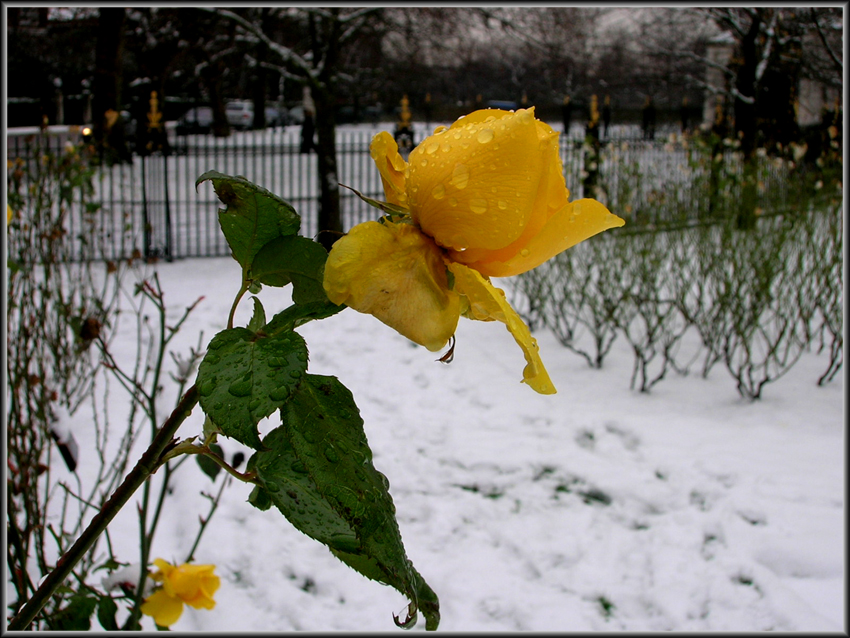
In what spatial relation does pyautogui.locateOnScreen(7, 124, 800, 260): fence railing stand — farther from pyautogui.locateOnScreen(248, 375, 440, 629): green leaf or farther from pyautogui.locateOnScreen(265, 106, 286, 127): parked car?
pyautogui.locateOnScreen(265, 106, 286, 127): parked car

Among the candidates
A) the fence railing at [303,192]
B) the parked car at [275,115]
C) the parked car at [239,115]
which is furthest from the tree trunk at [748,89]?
the parked car at [239,115]

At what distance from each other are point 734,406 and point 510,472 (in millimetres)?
1425

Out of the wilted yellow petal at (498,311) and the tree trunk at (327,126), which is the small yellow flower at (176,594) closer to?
the wilted yellow petal at (498,311)

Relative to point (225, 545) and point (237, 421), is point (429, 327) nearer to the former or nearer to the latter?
point (237, 421)

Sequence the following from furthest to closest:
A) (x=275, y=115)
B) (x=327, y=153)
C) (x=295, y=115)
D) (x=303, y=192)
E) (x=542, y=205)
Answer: (x=295, y=115) → (x=275, y=115) → (x=303, y=192) → (x=327, y=153) → (x=542, y=205)

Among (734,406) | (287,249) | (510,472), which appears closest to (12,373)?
(510,472)

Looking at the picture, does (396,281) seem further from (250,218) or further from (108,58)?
(108,58)

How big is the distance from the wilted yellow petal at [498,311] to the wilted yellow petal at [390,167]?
0.22 feet

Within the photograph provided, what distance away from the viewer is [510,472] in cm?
317

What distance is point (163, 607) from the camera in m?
1.30

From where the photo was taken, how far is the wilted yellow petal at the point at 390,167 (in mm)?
472

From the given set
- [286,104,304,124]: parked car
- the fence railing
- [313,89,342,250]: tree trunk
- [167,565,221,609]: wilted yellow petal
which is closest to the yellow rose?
[167,565,221,609]: wilted yellow petal

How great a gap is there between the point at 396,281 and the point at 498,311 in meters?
0.06

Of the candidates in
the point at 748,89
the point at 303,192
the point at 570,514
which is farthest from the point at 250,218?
the point at 303,192
